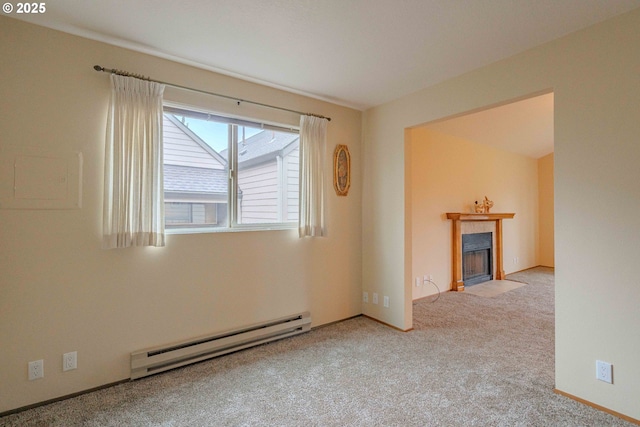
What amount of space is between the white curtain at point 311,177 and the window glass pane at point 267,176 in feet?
0.48

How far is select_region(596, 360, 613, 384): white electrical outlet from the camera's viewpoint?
192cm

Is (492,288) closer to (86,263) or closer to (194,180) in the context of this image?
(194,180)

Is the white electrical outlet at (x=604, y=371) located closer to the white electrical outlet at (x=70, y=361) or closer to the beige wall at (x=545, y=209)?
the white electrical outlet at (x=70, y=361)

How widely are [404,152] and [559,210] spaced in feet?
4.97

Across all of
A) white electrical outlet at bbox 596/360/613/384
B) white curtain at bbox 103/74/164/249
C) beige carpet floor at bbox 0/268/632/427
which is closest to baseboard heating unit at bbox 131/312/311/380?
beige carpet floor at bbox 0/268/632/427

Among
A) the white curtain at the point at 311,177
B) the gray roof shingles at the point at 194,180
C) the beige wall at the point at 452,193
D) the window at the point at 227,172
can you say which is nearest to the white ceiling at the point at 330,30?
the window at the point at 227,172

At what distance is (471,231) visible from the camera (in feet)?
17.6

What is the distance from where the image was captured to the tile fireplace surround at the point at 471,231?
5023 mm

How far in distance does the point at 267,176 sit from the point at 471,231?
13.0ft

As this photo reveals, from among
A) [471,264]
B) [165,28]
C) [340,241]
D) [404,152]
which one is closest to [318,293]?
[340,241]

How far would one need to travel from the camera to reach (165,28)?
2.08m

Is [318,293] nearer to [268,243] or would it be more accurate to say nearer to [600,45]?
[268,243]

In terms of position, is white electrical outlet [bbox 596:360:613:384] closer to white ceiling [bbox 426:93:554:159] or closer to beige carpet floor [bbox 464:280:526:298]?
beige carpet floor [bbox 464:280:526:298]

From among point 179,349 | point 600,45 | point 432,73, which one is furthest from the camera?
point 432,73
